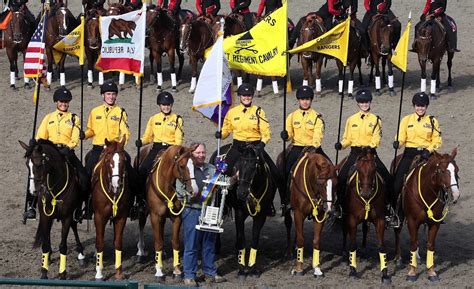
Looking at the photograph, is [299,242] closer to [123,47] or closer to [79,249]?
[79,249]

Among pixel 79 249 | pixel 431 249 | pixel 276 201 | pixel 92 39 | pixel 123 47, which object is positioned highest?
pixel 92 39

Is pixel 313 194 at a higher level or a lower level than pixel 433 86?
lower

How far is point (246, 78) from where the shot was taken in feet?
107

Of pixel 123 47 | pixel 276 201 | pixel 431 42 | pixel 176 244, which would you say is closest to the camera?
pixel 176 244

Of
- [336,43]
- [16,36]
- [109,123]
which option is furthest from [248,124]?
[16,36]

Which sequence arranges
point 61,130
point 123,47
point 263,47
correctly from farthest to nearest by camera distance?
point 263,47, point 123,47, point 61,130

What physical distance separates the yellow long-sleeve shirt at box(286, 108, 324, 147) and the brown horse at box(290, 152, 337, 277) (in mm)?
621

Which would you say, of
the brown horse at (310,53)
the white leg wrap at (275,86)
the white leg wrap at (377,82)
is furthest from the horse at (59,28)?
the white leg wrap at (377,82)

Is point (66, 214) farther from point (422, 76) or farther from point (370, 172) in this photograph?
point (422, 76)

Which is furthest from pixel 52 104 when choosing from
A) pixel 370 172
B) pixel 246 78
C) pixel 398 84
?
pixel 370 172

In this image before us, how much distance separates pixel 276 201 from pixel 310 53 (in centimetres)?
602

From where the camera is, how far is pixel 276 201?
26250 mm

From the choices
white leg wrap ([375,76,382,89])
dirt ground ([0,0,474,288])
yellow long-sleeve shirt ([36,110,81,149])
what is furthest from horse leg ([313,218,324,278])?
white leg wrap ([375,76,382,89])

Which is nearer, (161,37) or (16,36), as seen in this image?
(161,37)
